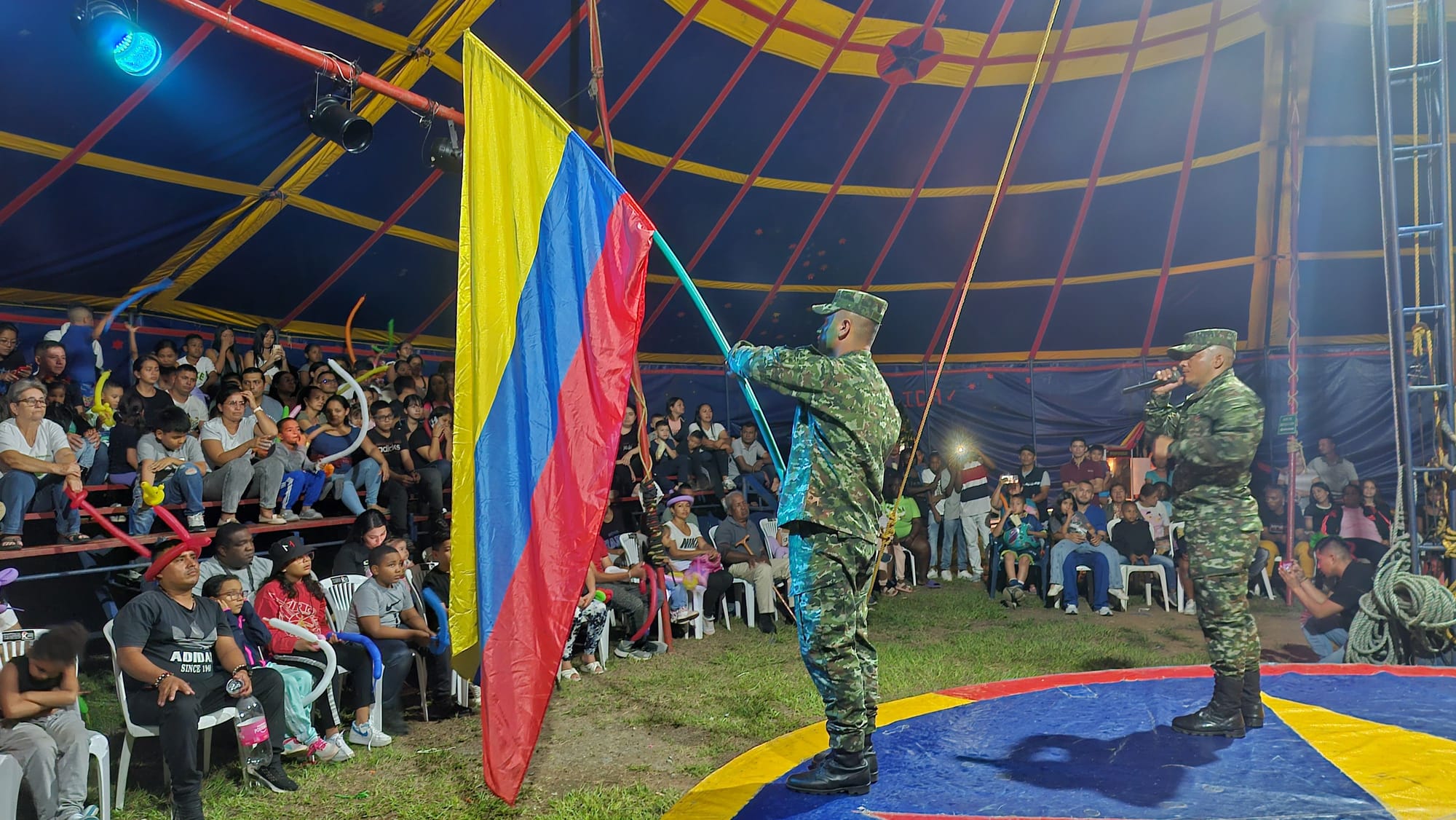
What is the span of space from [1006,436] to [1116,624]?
4.88 meters

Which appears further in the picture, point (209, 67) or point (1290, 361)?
point (1290, 361)

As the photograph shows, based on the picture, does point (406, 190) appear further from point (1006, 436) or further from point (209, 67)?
point (1006, 436)

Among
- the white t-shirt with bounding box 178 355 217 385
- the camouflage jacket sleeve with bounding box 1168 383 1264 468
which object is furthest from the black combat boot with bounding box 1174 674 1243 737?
the white t-shirt with bounding box 178 355 217 385

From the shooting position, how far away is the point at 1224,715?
11.9 feet

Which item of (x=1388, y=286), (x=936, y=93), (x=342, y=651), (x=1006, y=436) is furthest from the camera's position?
(x=1006, y=436)

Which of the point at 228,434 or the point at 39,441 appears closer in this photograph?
the point at 39,441

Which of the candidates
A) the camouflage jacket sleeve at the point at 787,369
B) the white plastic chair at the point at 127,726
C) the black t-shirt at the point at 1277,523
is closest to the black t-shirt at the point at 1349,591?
the black t-shirt at the point at 1277,523

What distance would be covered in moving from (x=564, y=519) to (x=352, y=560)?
9.82 ft

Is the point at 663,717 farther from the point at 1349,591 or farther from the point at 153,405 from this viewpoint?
the point at 1349,591

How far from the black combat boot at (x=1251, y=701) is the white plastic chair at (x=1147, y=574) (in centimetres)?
443

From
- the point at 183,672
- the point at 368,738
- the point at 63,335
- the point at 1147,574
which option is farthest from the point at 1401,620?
the point at 63,335

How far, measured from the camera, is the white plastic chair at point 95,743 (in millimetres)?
3398

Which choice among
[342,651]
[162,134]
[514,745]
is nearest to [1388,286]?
[514,745]

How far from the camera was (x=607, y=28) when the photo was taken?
23.4 feet
